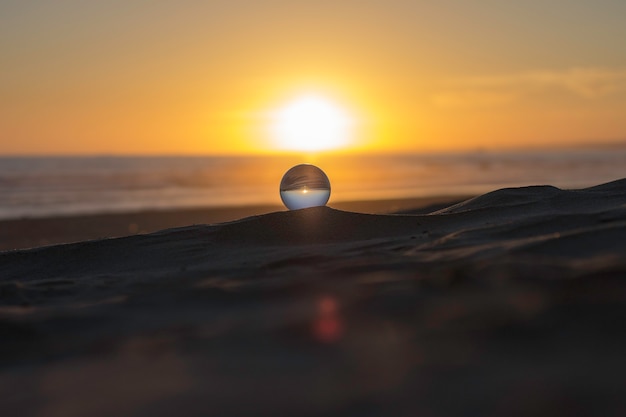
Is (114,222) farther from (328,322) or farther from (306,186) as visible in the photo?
(328,322)

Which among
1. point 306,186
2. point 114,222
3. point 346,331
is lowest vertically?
point 346,331

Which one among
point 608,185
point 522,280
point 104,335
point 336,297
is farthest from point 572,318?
point 608,185

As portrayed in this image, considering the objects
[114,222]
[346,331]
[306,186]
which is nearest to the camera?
[346,331]

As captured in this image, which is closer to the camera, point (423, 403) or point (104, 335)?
point (423, 403)

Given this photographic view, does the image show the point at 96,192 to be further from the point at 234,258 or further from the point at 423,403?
the point at 423,403

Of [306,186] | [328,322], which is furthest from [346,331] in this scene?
[306,186]

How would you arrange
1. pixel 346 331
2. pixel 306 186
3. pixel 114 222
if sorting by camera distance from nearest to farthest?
pixel 346 331, pixel 306 186, pixel 114 222

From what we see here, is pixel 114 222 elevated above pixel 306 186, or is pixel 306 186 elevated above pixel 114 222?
pixel 114 222
